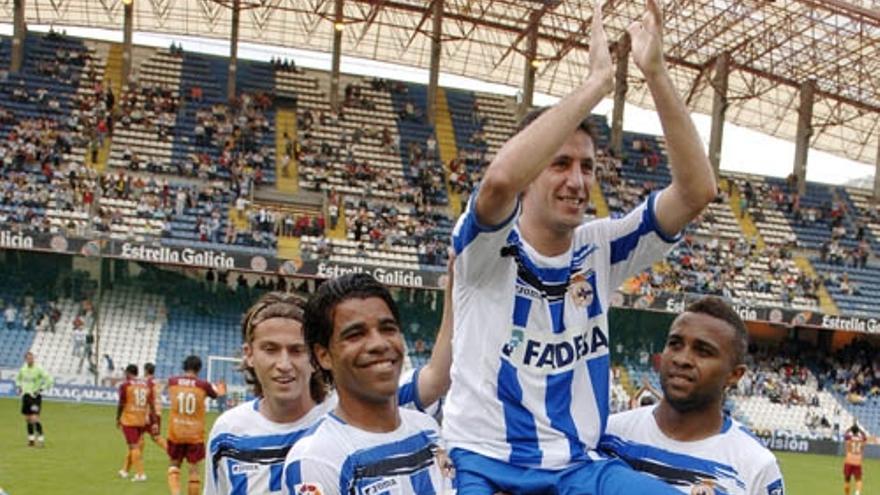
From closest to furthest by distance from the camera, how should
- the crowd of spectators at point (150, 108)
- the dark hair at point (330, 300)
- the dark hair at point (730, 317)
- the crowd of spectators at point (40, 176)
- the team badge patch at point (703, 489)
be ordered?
the dark hair at point (330, 300)
the team badge patch at point (703, 489)
the dark hair at point (730, 317)
the crowd of spectators at point (40, 176)
the crowd of spectators at point (150, 108)

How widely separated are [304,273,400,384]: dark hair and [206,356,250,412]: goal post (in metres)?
24.7

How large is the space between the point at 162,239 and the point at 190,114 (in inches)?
430

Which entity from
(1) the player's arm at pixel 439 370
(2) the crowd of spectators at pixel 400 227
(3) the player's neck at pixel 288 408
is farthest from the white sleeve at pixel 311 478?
(2) the crowd of spectators at pixel 400 227

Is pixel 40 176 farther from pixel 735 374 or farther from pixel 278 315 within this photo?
pixel 735 374

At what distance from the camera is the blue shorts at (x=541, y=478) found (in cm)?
357

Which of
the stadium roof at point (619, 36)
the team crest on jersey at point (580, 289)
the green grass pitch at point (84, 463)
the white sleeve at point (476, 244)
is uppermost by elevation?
the stadium roof at point (619, 36)

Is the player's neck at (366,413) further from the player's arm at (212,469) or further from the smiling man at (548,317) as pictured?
the player's arm at (212,469)

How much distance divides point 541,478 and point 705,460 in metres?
0.76

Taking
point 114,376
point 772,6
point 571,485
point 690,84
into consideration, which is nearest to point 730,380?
point 571,485

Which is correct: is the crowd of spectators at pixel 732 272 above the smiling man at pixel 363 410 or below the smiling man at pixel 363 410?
above

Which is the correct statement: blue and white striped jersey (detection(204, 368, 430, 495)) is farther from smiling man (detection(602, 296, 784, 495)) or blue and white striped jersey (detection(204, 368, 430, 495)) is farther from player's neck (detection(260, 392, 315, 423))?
smiling man (detection(602, 296, 784, 495))

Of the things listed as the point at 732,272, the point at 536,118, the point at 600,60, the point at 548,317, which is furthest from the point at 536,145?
the point at 732,272

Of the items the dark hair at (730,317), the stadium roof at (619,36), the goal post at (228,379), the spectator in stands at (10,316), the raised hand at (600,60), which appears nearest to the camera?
the raised hand at (600,60)

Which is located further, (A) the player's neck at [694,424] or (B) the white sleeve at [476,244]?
(A) the player's neck at [694,424]
